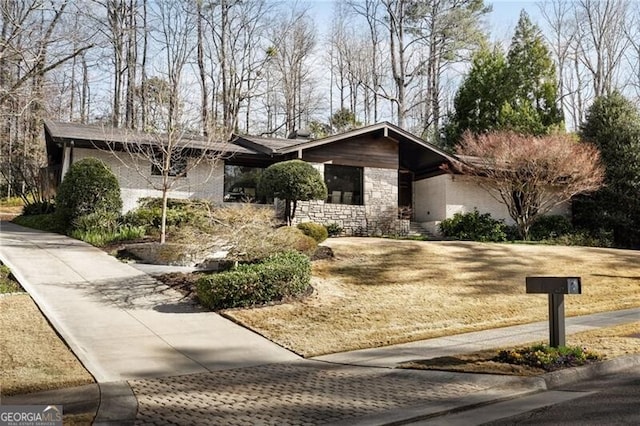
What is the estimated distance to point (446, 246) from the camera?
56.5 feet

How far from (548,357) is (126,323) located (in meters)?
6.54

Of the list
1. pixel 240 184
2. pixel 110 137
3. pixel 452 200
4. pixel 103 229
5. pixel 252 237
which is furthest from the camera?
pixel 452 200

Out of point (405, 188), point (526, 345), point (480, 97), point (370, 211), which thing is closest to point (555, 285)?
point (526, 345)

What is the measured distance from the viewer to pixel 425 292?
12.0 meters

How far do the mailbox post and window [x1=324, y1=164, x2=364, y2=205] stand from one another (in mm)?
14255

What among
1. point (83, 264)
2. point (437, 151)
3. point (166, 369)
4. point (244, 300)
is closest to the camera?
point (166, 369)

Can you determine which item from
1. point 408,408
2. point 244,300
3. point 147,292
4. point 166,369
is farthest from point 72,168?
point 408,408

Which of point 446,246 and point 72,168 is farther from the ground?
point 72,168

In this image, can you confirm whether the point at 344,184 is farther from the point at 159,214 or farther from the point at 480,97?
the point at 480,97

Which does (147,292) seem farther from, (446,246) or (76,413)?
(446,246)

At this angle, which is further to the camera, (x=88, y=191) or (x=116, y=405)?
(x=88, y=191)

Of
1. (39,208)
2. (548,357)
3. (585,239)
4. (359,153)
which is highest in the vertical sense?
(359,153)

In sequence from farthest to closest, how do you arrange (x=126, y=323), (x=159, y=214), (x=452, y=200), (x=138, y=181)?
(x=452, y=200) → (x=138, y=181) → (x=159, y=214) → (x=126, y=323)

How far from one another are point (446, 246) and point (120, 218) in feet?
35.6
